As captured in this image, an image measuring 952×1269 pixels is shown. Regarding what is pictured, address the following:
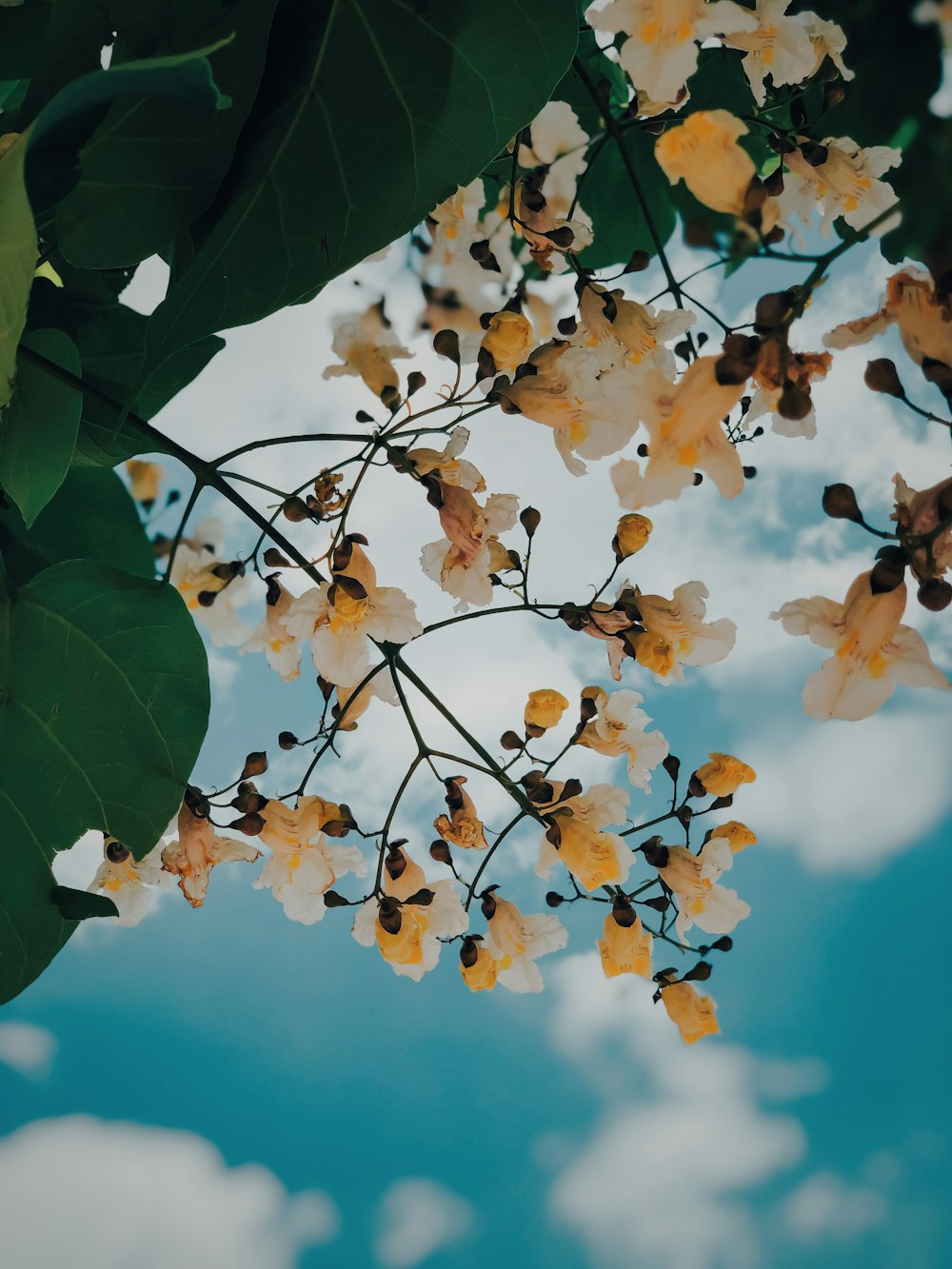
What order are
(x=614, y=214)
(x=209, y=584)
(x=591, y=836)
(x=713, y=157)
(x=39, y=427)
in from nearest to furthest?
(x=713, y=157) < (x=39, y=427) < (x=591, y=836) < (x=209, y=584) < (x=614, y=214)

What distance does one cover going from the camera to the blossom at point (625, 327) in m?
0.45

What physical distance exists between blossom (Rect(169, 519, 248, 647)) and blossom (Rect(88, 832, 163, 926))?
0.14 metres

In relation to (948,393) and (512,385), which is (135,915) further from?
(948,393)

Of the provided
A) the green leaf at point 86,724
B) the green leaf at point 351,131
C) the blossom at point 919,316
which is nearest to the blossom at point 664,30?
the green leaf at point 351,131

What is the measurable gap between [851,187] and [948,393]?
0.25 meters

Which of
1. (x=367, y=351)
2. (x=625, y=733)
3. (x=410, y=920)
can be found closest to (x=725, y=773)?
(x=625, y=733)

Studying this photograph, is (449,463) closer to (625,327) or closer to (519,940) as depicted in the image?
(625,327)

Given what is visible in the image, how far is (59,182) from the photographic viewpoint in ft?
1.17

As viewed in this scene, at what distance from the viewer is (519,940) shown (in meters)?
0.52

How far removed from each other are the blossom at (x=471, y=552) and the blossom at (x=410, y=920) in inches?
5.3

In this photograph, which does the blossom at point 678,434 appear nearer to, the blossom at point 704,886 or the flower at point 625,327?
the flower at point 625,327

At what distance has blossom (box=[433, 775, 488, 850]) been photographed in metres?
0.51

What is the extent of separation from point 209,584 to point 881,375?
41 cm

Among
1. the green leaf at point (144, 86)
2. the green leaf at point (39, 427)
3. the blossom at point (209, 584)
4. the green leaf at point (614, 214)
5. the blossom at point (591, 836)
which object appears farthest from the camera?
the green leaf at point (614, 214)
